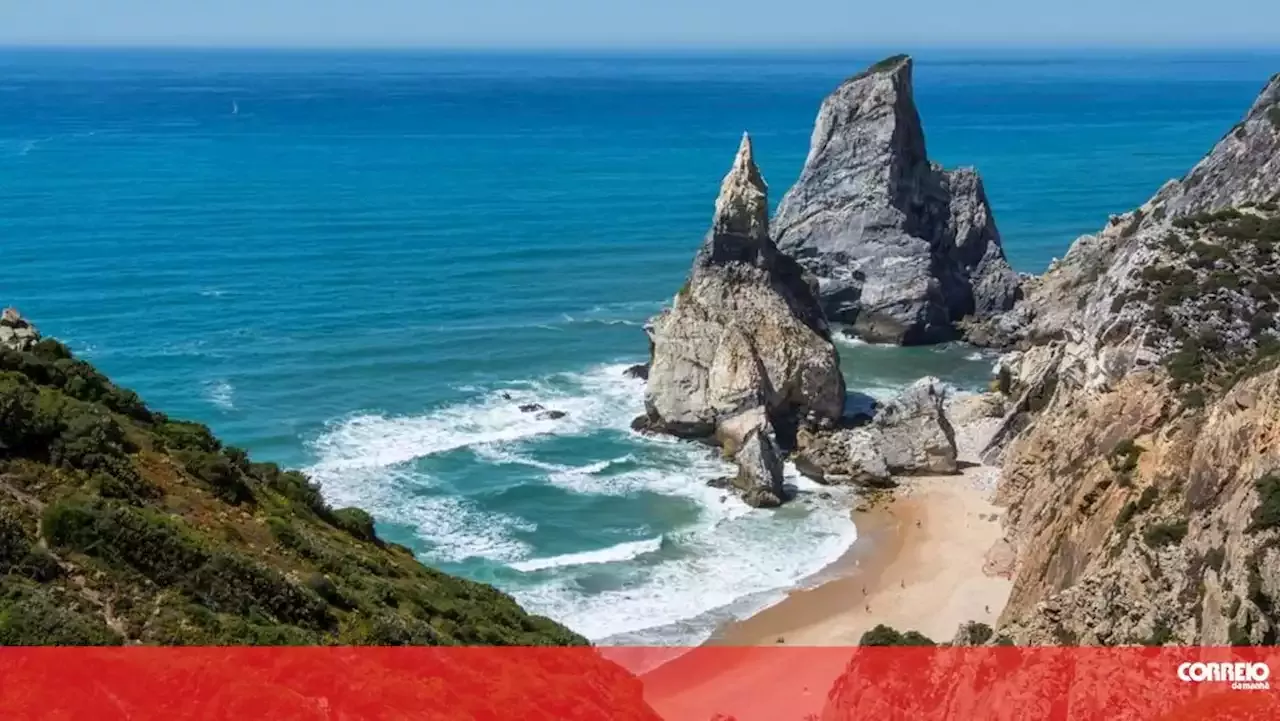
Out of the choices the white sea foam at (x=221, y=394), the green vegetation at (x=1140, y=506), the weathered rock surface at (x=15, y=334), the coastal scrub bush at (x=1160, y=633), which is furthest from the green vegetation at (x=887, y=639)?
the white sea foam at (x=221, y=394)

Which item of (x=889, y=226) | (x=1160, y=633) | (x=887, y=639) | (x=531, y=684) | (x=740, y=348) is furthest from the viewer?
(x=889, y=226)

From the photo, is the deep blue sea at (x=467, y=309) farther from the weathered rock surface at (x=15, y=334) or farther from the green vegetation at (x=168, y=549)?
the weathered rock surface at (x=15, y=334)

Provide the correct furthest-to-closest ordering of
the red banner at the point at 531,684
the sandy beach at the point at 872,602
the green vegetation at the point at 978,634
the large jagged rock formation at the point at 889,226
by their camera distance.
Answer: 1. the large jagged rock formation at the point at 889,226
2. the sandy beach at the point at 872,602
3. the green vegetation at the point at 978,634
4. the red banner at the point at 531,684

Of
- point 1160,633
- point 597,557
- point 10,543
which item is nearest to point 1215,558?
point 1160,633

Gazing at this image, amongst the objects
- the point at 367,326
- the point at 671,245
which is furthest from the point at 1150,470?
the point at 671,245

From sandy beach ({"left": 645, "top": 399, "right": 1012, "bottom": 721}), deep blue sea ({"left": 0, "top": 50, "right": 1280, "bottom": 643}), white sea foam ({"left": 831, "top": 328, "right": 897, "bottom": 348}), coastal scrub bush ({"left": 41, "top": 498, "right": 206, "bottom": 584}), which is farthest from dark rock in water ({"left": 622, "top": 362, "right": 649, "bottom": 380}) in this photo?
coastal scrub bush ({"left": 41, "top": 498, "right": 206, "bottom": 584})

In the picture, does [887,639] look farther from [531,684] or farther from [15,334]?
[15,334]
